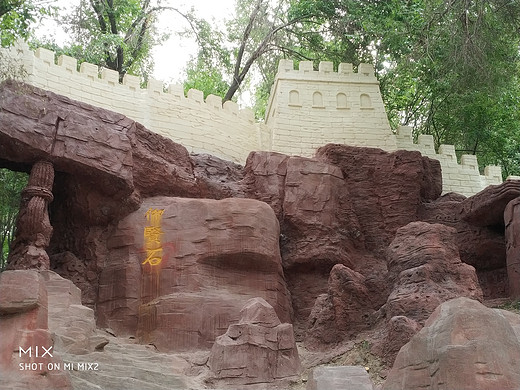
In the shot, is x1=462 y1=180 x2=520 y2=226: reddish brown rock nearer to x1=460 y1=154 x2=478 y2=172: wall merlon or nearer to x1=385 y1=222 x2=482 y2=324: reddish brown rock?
x1=385 y1=222 x2=482 y2=324: reddish brown rock

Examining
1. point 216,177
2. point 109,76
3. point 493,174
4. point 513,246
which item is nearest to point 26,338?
point 216,177

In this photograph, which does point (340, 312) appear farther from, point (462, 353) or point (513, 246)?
point (462, 353)

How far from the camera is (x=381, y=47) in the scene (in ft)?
69.2

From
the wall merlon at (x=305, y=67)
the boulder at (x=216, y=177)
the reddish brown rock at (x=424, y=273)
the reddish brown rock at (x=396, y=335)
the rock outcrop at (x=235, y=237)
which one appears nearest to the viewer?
the reddish brown rock at (x=396, y=335)

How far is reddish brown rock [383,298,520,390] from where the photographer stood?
625cm

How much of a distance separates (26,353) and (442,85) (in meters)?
16.4

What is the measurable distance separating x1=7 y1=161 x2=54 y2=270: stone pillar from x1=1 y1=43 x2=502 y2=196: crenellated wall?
3943 mm

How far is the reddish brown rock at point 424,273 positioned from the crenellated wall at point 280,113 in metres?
7.06

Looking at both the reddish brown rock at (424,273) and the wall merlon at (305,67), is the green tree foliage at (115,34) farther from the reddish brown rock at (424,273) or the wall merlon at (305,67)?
the reddish brown rock at (424,273)

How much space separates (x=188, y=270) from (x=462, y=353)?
8.14 m

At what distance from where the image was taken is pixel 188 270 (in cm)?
1398

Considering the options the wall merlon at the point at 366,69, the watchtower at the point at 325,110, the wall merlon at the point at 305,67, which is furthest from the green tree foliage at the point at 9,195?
the wall merlon at the point at 366,69

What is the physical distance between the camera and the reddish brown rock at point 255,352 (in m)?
10.8

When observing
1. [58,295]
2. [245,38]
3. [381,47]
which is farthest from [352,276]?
[245,38]
